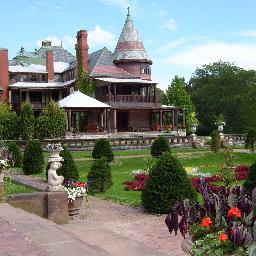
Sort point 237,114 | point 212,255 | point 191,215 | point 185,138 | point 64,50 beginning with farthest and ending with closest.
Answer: point 64,50
point 237,114
point 185,138
point 191,215
point 212,255

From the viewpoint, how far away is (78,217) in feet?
40.0

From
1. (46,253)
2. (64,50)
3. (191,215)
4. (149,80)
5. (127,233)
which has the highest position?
(64,50)

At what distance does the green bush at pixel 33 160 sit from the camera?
23.3 meters

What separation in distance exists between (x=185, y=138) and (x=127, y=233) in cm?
2663

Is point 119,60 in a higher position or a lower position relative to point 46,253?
higher

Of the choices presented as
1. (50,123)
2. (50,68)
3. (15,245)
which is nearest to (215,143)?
(50,123)

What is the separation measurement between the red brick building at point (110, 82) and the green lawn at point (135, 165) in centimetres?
1798

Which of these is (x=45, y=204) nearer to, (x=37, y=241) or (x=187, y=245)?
(x=37, y=241)

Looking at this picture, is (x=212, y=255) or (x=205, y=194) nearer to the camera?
(x=212, y=255)

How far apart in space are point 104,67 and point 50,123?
58.5 feet

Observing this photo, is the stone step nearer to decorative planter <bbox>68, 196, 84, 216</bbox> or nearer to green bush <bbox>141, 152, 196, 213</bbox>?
decorative planter <bbox>68, 196, 84, 216</bbox>

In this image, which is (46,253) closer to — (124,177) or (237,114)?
(124,177)

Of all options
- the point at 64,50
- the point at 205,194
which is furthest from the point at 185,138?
the point at 64,50

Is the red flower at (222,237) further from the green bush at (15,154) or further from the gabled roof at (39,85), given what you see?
the gabled roof at (39,85)
